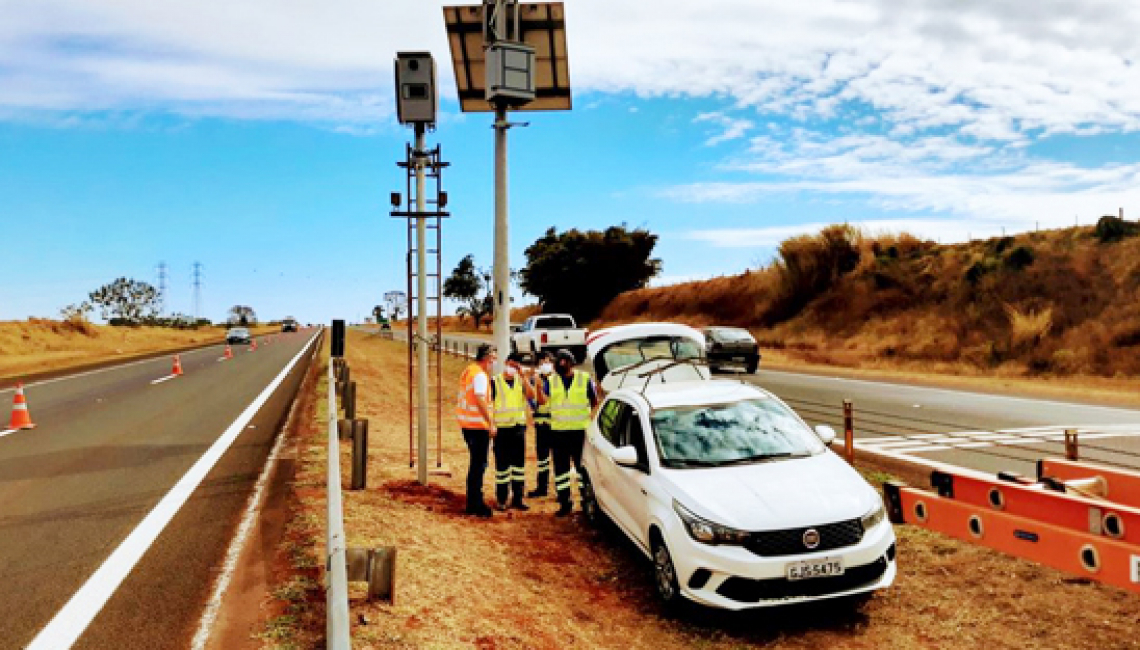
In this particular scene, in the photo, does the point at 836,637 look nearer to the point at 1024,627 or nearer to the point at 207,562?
the point at 1024,627

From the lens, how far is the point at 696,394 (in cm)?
730

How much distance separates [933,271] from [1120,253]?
9151mm

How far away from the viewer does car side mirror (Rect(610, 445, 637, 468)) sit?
6512 millimetres

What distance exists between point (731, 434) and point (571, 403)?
254cm

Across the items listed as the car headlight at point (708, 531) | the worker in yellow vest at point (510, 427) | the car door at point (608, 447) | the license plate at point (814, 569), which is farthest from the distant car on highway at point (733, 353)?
the license plate at point (814, 569)

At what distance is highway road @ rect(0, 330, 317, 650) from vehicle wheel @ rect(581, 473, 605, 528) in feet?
11.8

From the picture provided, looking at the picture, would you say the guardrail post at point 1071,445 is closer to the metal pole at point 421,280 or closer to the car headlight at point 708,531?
the car headlight at point 708,531

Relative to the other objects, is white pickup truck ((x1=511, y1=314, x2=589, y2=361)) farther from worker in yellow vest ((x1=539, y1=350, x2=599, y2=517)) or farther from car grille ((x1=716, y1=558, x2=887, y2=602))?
car grille ((x1=716, y1=558, x2=887, y2=602))

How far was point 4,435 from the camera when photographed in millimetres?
13578

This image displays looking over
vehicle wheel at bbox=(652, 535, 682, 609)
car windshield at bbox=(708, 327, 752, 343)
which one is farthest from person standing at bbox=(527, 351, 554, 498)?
car windshield at bbox=(708, 327, 752, 343)

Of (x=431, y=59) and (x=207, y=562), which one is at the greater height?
(x=431, y=59)

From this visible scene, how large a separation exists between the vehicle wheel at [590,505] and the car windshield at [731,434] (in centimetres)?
156

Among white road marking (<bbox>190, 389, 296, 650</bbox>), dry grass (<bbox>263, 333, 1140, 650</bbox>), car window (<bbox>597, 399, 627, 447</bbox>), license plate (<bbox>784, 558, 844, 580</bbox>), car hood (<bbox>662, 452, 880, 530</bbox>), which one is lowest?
dry grass (<bbox>263, 333, 1140, 650</bbox>)

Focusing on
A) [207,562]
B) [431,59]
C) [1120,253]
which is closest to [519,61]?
[431,59]
